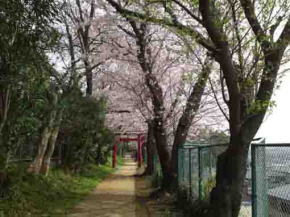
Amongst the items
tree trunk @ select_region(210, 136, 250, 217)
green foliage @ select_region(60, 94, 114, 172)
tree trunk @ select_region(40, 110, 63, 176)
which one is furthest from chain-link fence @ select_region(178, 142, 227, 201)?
green foliage @ select_region(60, 94, 114, 172)

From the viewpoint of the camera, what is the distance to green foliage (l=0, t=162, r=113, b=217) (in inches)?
439

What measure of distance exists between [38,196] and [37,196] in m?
0.07

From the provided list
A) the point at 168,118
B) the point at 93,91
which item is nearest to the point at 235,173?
the point at 168,118

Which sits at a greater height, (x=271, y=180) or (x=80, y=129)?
(x=80, y=129)

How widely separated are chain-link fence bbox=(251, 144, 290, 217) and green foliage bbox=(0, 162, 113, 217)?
5629 mm

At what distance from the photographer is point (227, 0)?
27.9ft

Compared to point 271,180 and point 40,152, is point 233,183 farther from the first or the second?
point 40,152

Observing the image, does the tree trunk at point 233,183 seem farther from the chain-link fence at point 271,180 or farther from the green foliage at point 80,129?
the green foliage at point 80,129

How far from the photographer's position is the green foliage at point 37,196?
11141 millimetres

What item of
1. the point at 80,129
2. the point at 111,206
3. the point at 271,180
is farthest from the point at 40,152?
the point at 271,180

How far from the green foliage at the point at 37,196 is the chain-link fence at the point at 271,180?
5.63 m

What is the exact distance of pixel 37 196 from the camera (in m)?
13.7

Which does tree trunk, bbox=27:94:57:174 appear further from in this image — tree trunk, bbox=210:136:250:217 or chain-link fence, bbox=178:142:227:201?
tree trunk, bbox=210:136:250:217

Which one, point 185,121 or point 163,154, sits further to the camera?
point 163,154
